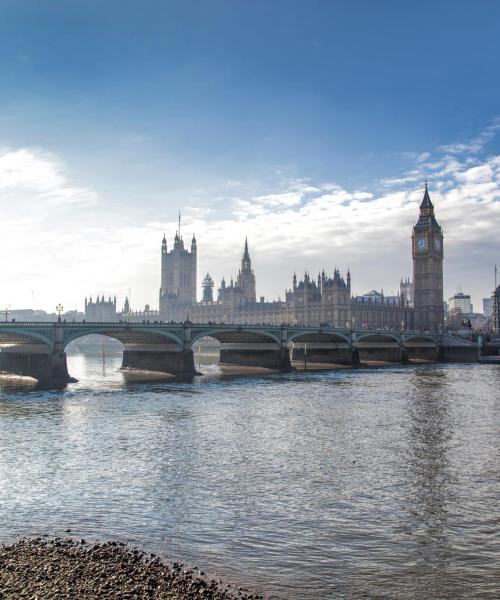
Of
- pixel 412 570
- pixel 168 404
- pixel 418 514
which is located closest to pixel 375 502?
pixel 418 514

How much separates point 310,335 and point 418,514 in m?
82.1

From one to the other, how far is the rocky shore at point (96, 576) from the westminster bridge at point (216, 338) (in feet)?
152

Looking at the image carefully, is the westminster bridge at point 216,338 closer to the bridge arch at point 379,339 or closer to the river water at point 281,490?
the bridge arch at point 379,339

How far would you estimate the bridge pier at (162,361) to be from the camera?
76.0 meters

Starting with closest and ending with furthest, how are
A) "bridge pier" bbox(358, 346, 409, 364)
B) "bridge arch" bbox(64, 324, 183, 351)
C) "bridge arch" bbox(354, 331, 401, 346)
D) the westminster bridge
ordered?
1. the westminster bridge
2. "bridge arch" bbox(64, 324, 183, 351)
3. "bridge arch" bbox(354, 331, 401, 346)
4. "bridge pier" bbox(358, 346, 409, 364)

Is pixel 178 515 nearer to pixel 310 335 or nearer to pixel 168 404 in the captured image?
pixel 168 404

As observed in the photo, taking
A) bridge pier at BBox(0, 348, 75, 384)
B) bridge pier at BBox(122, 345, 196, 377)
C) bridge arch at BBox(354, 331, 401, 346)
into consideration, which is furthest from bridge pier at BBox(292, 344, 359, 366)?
bridge pier at BBox(0, 348, 75, 384)

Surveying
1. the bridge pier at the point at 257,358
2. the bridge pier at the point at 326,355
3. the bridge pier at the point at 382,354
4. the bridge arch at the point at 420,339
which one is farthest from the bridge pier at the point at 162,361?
the bridge arch at the point at 420,339

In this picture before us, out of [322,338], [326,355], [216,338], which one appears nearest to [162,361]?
[216,338]

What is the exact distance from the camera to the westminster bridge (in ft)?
209

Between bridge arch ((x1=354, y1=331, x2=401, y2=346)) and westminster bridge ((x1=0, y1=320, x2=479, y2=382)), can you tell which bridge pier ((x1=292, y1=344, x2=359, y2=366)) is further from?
Result: bridge arch ((x1=354, y1=331, x2=401, y2=346))

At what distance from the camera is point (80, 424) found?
36.1 m

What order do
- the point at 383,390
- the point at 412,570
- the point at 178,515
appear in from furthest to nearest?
the point at 383,390 < the point at 178,515 < the point at 412,570

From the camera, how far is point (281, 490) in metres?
21.7
